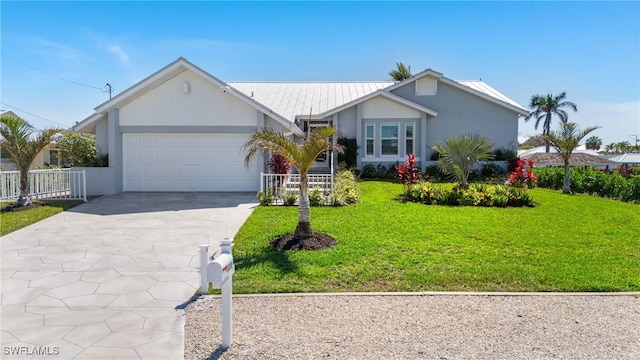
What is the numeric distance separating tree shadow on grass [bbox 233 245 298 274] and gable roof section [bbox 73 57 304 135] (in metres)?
8.60

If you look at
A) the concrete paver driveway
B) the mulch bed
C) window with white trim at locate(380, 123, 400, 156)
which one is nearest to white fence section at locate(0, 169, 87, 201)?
the concrete paver driveway

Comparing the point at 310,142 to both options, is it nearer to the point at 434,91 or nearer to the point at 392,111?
the point at 392,111

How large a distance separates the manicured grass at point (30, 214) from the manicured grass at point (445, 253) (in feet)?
18.5

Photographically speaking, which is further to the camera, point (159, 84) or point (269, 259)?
point (159, 84)

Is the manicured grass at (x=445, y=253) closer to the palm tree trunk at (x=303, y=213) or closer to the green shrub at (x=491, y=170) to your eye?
the palm tree trunk at (x=303, y=213)

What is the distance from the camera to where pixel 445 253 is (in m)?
7.04

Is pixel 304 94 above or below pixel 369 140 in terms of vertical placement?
above

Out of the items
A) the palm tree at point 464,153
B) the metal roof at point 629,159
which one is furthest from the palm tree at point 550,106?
the palm tree at point 464,153

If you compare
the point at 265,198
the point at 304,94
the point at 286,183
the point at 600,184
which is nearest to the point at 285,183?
the point at 286,183

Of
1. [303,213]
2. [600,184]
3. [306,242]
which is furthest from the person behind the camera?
[600,184]

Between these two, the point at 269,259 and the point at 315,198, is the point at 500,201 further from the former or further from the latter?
the point at 269,259

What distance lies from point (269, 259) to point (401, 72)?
1009 inches

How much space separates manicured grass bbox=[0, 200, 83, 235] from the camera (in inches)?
372

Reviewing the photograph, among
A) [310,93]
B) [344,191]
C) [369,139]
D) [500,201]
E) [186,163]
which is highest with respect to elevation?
[310,93]
